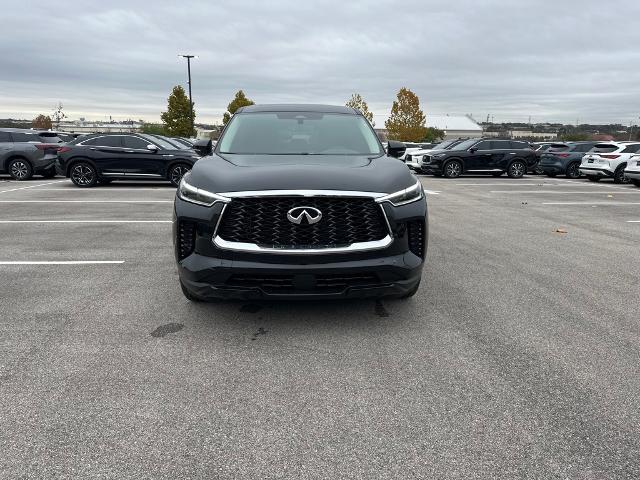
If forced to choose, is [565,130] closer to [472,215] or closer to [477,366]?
[472,215]

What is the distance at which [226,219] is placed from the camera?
11.7 feet

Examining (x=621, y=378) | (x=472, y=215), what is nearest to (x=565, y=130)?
(x=472, y=215)

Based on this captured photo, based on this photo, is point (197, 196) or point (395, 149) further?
point (395, 149)

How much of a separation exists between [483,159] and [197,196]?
1897 centimetres

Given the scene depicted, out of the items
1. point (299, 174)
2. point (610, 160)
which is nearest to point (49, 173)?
point (299, 174)

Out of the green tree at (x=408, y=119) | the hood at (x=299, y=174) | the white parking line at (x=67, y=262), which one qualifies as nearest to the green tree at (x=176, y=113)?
the green tree at (x=408, y=119)

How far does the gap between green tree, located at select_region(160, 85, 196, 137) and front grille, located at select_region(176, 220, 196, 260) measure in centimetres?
5725

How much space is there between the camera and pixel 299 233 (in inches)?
138

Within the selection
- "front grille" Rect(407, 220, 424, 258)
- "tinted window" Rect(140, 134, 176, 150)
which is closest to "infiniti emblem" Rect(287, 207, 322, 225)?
"front grille" Rect(407, 220, 424, 258)

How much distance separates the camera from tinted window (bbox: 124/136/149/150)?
15.1m

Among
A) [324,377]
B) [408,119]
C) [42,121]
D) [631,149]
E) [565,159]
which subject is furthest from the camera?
[42,121]

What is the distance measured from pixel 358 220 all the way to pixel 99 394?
1988 mm

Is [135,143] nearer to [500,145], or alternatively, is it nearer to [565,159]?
[500,145]

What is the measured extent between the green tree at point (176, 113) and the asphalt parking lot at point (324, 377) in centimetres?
5532
